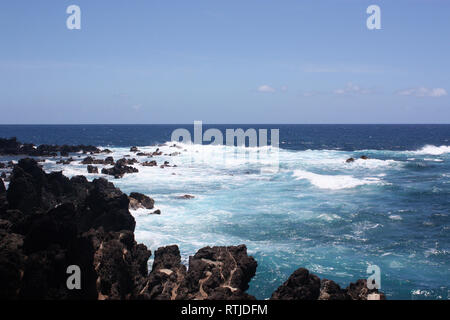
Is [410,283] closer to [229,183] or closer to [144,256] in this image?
[144,256]

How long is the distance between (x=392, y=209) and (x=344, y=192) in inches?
231

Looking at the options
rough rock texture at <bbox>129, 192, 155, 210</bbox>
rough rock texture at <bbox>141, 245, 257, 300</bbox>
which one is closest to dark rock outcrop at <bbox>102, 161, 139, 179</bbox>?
rough rock texture at <bbox>129, 192, 155, 210</bbox>

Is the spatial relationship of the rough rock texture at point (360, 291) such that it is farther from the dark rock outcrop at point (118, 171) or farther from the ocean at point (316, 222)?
the dark rock outcrop at point (118, 171)

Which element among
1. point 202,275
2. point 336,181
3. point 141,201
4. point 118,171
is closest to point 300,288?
point 202,275

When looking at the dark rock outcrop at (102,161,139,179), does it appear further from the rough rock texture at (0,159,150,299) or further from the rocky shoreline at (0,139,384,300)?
the rough rock texture at (0,159,150,299)

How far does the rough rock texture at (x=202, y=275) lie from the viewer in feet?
41.6

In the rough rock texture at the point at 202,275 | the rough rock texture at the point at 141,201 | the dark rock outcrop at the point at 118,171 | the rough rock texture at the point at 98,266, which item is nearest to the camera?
the rough rock texture at the point at 98,266

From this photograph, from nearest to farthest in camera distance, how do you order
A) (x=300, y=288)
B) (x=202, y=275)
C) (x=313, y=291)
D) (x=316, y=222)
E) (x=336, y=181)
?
(x=300, y=288), (x=313, y=291), (x=202, y=275), (x=316, y=222), (x=336, y=181)

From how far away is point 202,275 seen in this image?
13.4 meters

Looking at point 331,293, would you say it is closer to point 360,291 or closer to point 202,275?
point 360,291

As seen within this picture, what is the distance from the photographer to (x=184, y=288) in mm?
12930

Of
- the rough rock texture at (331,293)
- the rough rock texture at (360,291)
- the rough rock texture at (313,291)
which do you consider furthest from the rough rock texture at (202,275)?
the rough rock texture at (360,291)

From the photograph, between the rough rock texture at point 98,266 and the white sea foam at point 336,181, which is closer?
the rough rock texture at point 98,266
